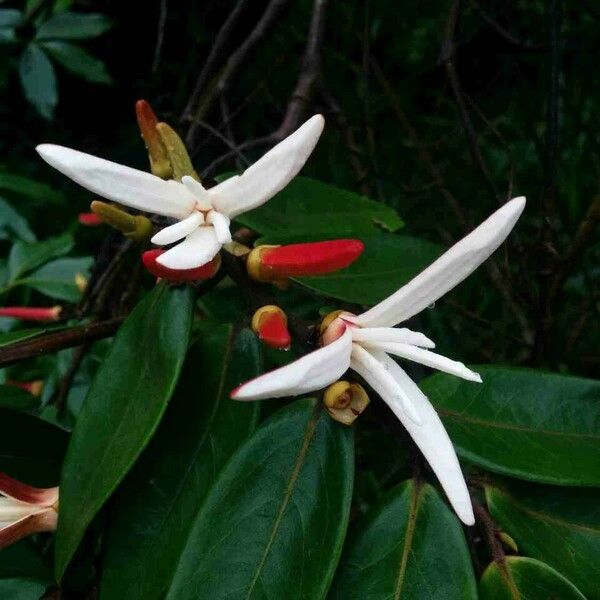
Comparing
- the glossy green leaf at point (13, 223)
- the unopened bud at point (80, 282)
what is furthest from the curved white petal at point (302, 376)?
the glossy green leaf at point (13, 223)

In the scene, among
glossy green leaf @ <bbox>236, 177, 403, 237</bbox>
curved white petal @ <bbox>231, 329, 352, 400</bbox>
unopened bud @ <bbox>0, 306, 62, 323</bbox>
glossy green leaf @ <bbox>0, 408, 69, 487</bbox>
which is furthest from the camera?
unopened bud @ <bbox>0, 306, 62, 323</bbox>

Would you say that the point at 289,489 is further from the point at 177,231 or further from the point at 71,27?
the point at 71,27

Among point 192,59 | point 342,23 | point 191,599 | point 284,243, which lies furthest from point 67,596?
point 342,23

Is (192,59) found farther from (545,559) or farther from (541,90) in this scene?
(545,559)

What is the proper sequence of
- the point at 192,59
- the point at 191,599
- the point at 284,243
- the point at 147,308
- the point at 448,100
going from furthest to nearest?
the point at 448,100
the point at 192,59
the point at 284,243
the point at 147,308
the point at 191,599

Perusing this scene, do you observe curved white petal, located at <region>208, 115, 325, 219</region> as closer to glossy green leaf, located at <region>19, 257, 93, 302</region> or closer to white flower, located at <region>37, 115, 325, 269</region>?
white flower, located at <region>37, 115, 325, 269</region>

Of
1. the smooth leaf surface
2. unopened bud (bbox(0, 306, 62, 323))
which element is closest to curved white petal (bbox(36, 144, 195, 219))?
the smooth leaf surface

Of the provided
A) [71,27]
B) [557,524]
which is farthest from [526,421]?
[71,27]

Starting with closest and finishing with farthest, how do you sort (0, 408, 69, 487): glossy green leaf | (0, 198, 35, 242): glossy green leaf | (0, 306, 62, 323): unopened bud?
1. (0, 408, 69, 487): glossy green leaf
2. (0, 306, 62, 323): unopened bud
3. (0, 198, 35, 242): glossy green leaf
